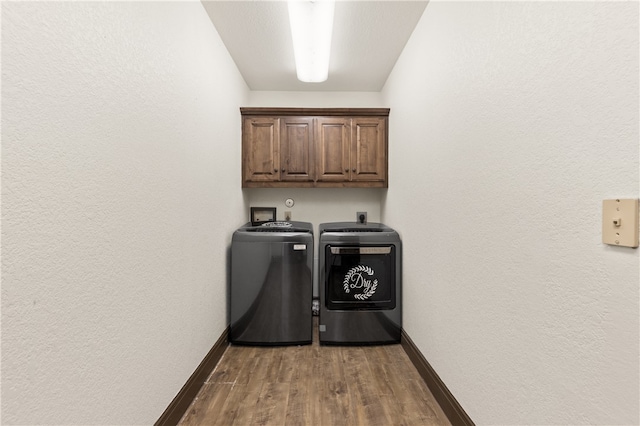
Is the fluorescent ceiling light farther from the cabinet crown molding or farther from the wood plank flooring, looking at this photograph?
the wood plank flooring

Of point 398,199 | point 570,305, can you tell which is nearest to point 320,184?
point 398,199

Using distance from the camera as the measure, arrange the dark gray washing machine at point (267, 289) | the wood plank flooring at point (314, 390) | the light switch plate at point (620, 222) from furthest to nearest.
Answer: the dark gray washing machine at point (267, 289), the wood plank flooring at point (314, 390), the light switch plate at point (620, 222)

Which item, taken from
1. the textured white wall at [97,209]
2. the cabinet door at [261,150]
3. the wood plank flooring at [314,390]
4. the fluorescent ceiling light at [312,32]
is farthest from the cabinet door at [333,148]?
the wood plank flooring at [314,390]

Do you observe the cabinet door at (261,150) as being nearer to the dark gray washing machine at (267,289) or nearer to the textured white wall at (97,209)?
the dark gray washing machine at (267,289)

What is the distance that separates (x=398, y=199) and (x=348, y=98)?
1478 millimetres

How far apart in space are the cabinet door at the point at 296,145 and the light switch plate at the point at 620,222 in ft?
8.62

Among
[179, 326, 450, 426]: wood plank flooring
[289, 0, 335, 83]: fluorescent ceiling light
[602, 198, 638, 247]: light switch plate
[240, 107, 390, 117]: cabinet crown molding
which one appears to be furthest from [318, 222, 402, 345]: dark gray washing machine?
[602, 198, 638, 247]: light switch plate

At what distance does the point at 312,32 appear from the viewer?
78.7 inches

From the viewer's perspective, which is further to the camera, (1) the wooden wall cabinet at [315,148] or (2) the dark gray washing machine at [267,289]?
(1) the wooden wall cabinet at [315,148]

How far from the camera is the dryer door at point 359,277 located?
8.79ft

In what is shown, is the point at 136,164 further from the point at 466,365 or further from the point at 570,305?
the point at 466,365

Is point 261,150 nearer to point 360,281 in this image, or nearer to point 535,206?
point 360,281

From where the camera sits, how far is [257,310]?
8.61 feet

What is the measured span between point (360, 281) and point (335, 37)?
2.01 meters
